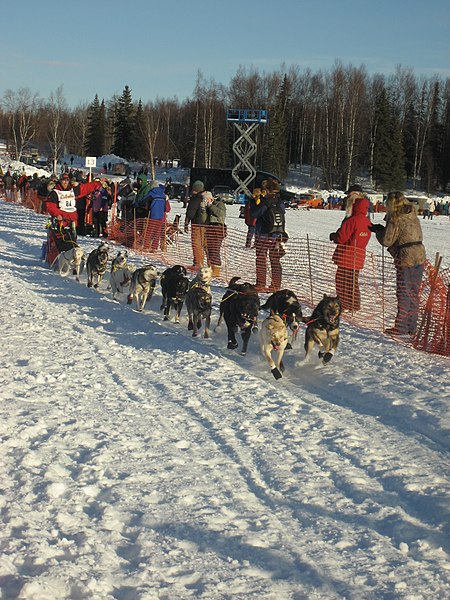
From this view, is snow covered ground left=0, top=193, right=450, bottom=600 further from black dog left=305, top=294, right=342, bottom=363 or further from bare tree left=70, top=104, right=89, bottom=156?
bare tree left=70, top=104, right=89, bottom=156

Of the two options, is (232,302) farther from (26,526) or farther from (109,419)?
(26,526)

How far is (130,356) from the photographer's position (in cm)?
685

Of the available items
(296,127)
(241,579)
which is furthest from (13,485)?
(296,127)

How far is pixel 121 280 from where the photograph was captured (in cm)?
1010

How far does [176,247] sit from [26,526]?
38.1ft

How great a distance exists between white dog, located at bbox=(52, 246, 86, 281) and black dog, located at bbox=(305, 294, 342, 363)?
19.9 ft

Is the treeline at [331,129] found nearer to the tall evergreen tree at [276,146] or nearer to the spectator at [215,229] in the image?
the tall evergreen tree at [276,146]

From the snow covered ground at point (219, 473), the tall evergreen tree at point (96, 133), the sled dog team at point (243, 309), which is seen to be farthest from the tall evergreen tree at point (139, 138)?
the snow covered ground at point (219, 473)

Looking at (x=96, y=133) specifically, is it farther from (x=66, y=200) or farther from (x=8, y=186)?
(x=66, y=200)

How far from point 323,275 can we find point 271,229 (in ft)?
4.11

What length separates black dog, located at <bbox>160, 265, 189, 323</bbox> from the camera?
848 cm

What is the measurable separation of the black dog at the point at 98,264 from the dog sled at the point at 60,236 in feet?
4.40

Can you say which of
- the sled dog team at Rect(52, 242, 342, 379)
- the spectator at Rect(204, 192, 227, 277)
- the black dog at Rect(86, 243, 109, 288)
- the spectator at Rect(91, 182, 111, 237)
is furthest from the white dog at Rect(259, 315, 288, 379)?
the spectator at Rect(91, 182, 111, 237)

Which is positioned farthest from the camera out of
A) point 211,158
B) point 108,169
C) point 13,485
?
point 108,169
